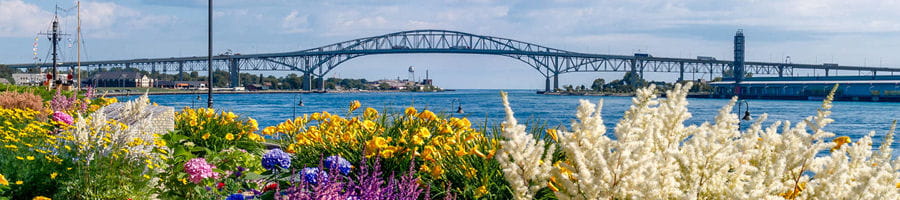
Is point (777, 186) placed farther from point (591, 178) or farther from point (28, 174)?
point (28, 174)

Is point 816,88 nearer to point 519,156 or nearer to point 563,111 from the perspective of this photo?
point 563,111

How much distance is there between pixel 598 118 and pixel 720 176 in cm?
39

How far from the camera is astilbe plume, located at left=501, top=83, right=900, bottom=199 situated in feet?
5.86

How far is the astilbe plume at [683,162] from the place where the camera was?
1.79 meters

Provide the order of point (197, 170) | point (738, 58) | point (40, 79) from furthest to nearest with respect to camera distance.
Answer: point (738, 58) < point (40, 79) < point (197, 170)

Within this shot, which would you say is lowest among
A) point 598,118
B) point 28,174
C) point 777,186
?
point 28,174

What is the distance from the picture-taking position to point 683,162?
6.22ft

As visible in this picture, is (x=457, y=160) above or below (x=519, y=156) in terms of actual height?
below

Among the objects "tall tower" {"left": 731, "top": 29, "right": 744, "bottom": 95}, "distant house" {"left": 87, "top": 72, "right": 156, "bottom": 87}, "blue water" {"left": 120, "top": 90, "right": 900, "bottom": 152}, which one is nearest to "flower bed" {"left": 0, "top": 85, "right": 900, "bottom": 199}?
"blue water" {"left": 120, "top": 90, "right": 900, "bottom": 152}

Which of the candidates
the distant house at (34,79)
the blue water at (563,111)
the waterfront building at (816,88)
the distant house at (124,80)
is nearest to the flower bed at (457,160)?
the blue water at (563,111)

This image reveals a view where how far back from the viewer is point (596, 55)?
121m

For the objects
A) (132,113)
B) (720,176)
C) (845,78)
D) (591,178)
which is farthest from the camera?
(845,78)

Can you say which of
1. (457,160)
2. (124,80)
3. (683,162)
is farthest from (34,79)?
(124,80)

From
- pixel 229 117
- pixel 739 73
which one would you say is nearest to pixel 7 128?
pixel 229 117
